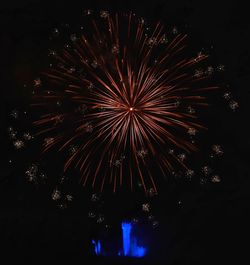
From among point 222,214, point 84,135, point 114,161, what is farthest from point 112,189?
point 222,214

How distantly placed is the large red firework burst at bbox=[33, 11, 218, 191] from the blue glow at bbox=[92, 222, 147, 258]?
1.33 m

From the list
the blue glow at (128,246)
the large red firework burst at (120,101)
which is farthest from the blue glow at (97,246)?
the large red firework burst at (120,101)

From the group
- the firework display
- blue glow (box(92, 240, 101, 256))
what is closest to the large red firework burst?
the firework display

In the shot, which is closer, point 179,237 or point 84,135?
point 84,135

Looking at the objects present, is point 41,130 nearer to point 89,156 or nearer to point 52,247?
point 89,156

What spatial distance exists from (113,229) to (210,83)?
4.13 m

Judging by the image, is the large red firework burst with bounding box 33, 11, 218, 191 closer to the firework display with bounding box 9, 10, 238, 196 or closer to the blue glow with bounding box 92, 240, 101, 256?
the firework display with bounding box 9, 10, 238, 196

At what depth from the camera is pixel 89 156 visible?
9.18m

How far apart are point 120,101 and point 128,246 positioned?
147 inches

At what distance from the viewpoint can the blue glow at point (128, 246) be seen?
32.8ft

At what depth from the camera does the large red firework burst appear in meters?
8.88

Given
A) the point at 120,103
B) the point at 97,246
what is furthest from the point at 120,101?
the point at 97,246

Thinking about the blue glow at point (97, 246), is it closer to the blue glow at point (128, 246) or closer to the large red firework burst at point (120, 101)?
the blue glow at point (128, 246)

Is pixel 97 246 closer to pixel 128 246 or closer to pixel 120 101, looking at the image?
pixel 128 246
